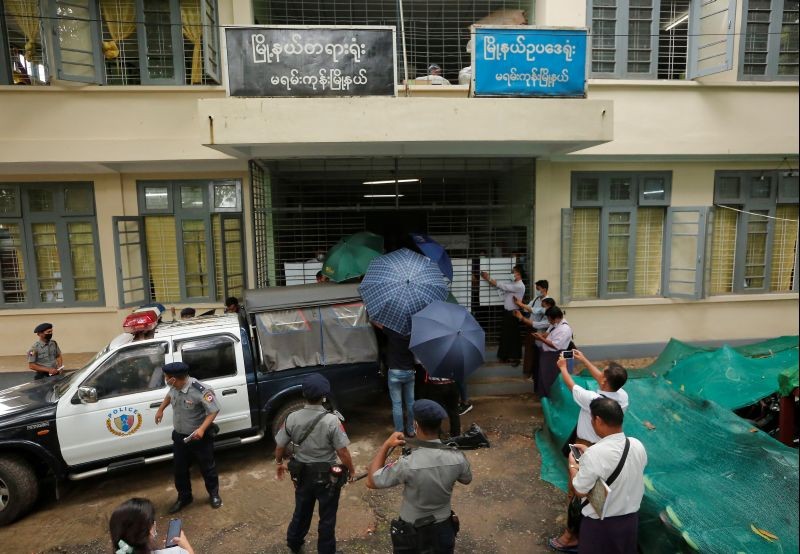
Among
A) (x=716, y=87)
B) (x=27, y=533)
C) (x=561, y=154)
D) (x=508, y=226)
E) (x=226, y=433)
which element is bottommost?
(x=27, y=533)

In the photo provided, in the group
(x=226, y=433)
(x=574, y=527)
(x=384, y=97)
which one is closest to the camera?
(x=574, y=527)

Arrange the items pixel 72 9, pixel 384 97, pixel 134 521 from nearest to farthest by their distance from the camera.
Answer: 1. pixel 134 521
2. pixel 384 97
3. pixel 72 9

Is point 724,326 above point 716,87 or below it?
below

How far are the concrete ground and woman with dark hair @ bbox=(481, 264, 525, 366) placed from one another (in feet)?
7.16

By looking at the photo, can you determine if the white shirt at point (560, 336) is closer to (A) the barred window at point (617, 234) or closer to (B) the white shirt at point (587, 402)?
(B) the white shirt at point (587, 402)

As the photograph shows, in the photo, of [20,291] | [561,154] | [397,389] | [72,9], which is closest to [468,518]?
[397,389]

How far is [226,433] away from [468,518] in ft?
8.99

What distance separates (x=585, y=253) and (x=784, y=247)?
3894 mm

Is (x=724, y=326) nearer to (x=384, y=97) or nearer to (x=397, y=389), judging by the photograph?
(x=397, y=389)

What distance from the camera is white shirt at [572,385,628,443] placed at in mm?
3596

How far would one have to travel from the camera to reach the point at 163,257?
860cm

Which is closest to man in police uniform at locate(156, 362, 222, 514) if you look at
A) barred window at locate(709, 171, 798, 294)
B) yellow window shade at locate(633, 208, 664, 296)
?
yellow window shade at locate(633, 208, 664, 296)

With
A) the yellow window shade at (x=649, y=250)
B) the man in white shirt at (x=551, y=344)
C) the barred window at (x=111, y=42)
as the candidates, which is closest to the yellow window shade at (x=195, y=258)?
the barred window at (x=111, y=42)

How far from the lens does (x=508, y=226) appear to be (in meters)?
9.23
